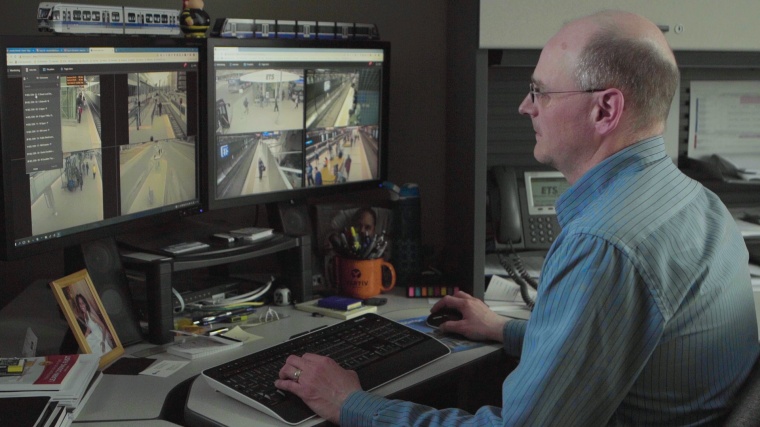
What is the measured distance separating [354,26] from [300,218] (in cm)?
49

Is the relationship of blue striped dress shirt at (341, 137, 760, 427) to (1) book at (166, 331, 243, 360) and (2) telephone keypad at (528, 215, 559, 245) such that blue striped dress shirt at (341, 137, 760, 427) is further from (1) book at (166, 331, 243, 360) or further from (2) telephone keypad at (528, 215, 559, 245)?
(2) telephone keypad at (528, 215, 559, 245)

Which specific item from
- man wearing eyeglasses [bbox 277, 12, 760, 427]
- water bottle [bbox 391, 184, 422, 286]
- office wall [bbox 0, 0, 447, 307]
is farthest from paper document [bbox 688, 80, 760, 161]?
man wearing eyeglasses [bbox 277, 12, 760, 427]

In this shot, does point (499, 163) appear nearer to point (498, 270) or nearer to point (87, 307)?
point (498, 270)

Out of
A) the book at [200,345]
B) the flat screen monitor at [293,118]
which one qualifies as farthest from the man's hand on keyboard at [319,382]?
the flat screen monitor at [293,118]

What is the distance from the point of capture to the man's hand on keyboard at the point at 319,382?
1.43 m

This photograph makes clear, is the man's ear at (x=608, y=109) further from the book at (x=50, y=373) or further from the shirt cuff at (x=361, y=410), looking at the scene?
the book at (x=50, y=373)

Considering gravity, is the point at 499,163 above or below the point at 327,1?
below

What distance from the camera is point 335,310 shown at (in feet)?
6.55

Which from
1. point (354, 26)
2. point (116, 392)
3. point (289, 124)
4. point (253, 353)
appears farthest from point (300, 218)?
point (116, 392)

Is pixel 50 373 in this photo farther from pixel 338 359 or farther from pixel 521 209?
pixel 521 209

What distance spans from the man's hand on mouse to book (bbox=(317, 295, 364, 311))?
0.72ft

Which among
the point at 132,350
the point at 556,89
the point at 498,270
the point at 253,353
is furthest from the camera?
the point at 498,270

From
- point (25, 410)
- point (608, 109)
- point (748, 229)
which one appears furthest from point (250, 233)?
point (748, 229)

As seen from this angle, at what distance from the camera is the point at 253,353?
1617mm
